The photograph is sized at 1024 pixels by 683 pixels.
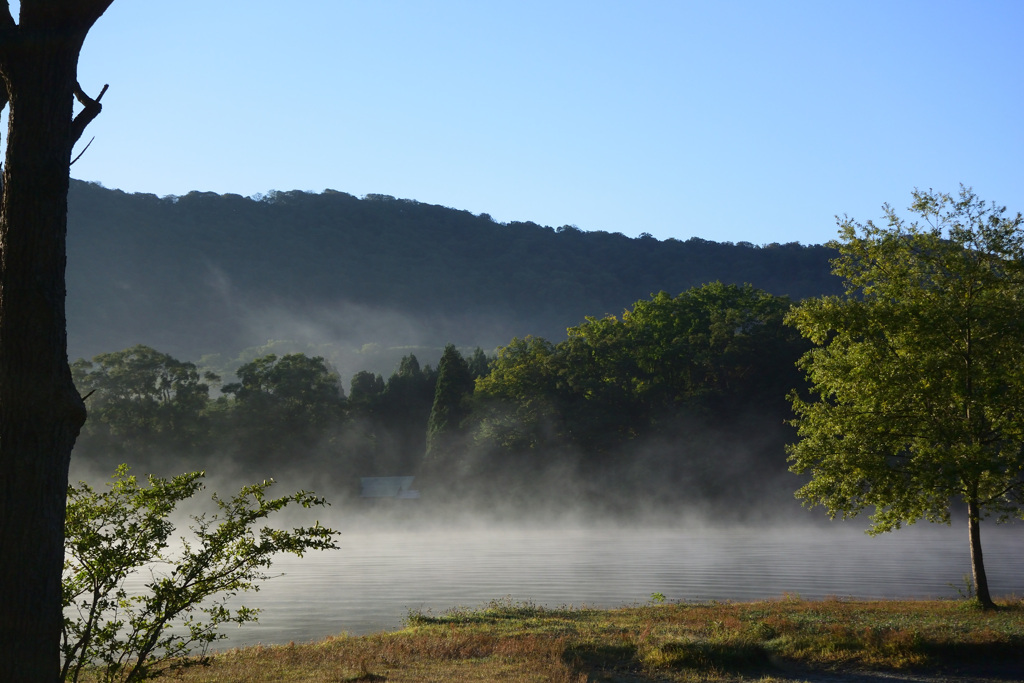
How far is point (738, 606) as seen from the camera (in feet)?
64.8

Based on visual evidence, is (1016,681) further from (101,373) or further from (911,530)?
(101,373)

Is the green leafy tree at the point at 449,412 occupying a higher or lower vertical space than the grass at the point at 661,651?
higher

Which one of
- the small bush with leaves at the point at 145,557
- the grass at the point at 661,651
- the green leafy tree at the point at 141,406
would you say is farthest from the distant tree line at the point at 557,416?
the small bush with leaves at the point at 145,557

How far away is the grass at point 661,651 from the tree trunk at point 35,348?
5801mm

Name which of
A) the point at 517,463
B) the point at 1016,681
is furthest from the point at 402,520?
the point at 1016,681

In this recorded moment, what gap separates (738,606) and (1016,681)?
8.15 metres

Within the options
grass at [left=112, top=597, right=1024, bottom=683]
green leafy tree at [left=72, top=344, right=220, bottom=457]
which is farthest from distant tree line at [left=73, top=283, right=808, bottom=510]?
grass at [left=112, top=597, right=1024, bottom=683]

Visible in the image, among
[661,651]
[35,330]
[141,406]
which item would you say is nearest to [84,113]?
[35,330]

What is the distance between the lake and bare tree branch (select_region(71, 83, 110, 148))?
14.3 m

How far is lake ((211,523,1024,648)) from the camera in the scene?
24.8m

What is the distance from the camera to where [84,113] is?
289 inches

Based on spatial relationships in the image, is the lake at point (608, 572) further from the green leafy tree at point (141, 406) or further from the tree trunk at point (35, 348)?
the green leafy tree at point (141, 406)

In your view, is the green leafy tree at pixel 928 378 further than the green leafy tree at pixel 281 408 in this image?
No

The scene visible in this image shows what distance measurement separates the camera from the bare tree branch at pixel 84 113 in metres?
7.29
